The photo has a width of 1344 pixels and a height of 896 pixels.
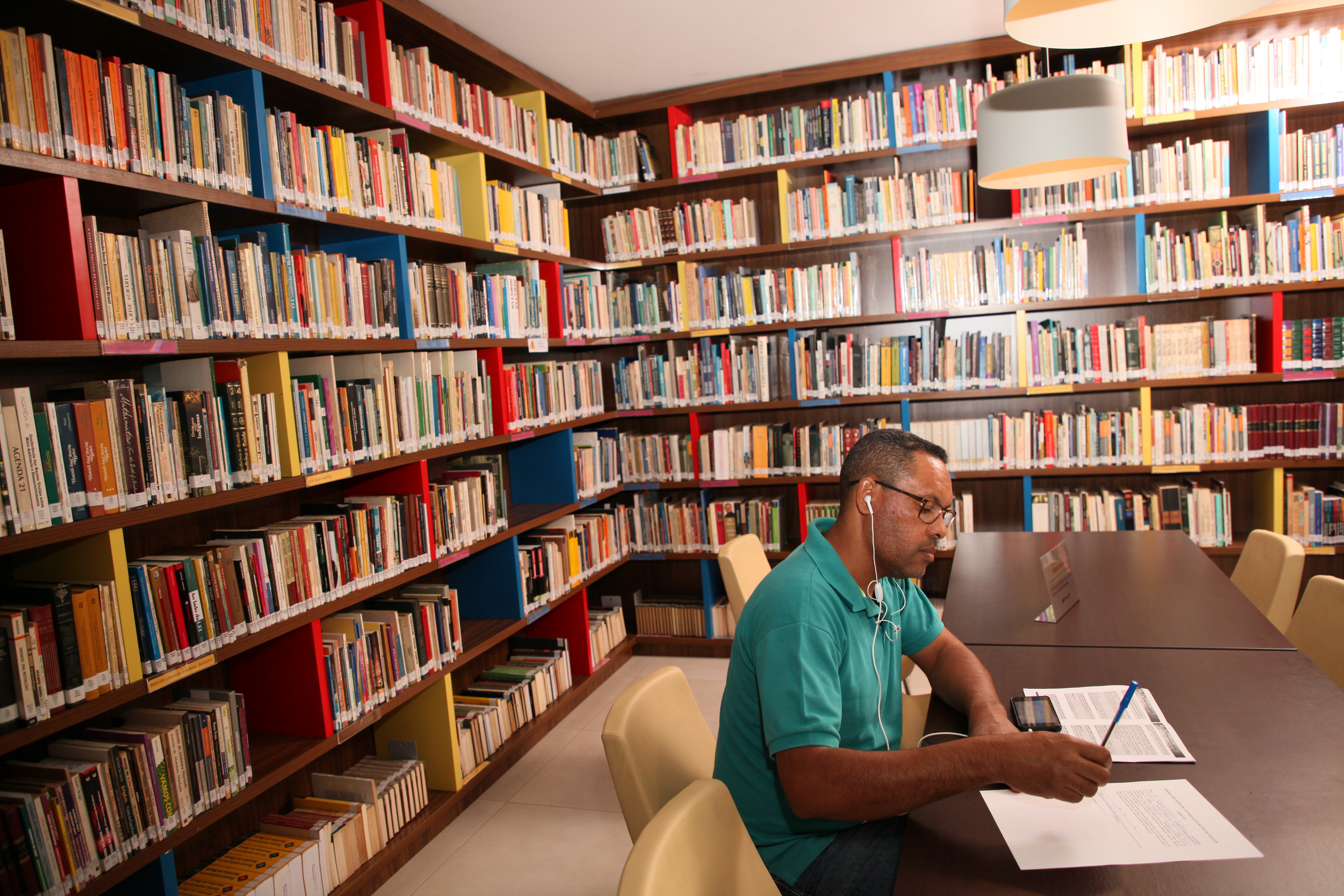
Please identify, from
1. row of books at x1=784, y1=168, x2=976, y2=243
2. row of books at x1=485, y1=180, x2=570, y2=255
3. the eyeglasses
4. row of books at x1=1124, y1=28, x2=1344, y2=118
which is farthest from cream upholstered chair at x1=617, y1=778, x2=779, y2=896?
row of books at x1=1124, y1=28, x2=1344, y2=118

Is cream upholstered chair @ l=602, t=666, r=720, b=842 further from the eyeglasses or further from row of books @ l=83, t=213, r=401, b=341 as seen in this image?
row of books @ l=83, t=213, r=401, b=341

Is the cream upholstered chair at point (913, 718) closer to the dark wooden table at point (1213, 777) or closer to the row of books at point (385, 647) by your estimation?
the dark wooden table at point (1213, 777)

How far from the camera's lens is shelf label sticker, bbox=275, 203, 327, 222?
7.85 ft

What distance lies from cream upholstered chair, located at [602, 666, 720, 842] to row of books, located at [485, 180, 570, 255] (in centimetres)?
232

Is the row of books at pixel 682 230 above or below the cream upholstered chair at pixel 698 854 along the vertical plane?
above

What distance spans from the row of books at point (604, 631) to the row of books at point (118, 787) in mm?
2169

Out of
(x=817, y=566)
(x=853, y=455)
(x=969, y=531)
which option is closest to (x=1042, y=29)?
(x=853, y=455)

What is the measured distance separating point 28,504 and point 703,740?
1479 millimetres

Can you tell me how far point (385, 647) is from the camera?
109 inches

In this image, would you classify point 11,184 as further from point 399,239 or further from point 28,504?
point 399,239

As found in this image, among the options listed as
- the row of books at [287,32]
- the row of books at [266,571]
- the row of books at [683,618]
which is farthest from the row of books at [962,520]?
the row of books at [287,32]

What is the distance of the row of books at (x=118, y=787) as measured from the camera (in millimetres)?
1686

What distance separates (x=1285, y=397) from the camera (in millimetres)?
4145

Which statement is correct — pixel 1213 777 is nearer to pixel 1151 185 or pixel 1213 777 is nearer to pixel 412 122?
pixel 412 122
